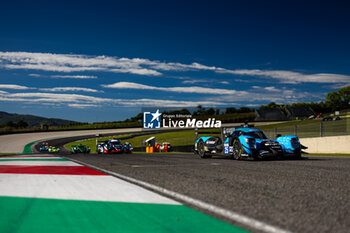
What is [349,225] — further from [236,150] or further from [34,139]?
[34,139]

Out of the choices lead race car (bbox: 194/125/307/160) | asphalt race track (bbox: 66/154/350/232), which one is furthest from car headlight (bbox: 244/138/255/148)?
asphalt race track (bbox: 66/154/350/232)

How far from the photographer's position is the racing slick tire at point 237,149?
1276 centimetres

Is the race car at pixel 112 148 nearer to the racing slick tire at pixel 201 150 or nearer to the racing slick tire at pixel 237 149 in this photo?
the racing slick tire at pixel 201 150

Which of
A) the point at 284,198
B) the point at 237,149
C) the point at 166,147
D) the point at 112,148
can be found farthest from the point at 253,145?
the point at 166,147

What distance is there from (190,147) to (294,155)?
66.6ft

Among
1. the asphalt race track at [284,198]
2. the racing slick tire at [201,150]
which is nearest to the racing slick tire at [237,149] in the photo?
the racing slick tire at [201,150]

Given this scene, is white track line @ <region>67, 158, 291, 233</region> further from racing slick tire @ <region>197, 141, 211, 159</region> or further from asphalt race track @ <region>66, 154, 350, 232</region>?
racing slick tire @ <region>197, 141, 211, 159</region>

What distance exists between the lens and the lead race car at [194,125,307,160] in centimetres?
1231

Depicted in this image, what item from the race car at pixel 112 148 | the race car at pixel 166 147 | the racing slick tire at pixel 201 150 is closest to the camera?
the racing slick tire at pixel 201 150

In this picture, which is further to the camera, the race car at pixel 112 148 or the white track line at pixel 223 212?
the race car at pixel 112 148

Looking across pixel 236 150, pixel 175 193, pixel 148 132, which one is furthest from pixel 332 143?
pixel 148 132

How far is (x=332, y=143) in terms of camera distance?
2008 cm

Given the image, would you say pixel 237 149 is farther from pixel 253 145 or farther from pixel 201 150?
pixel 201 150

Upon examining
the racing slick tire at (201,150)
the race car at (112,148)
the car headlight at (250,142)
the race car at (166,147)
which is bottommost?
the race car at (166,147)
